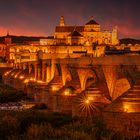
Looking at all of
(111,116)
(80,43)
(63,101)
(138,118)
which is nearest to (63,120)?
(111,116)

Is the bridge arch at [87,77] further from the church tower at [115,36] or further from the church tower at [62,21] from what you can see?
the church tower at [62,21]

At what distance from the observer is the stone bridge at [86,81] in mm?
21281

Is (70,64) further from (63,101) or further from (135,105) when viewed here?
(135,105)

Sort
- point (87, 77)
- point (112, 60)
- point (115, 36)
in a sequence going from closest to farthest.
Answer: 1. point (112, 60)
2. point (87, 77)
3. point (115, 36)

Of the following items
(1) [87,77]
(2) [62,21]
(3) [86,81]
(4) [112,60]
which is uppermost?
(2) [62,21]

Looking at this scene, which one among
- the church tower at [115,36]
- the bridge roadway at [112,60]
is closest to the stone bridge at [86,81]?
the bridge roadway at [112,60]

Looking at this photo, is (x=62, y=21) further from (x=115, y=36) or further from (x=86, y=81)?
(x=86, y=81)

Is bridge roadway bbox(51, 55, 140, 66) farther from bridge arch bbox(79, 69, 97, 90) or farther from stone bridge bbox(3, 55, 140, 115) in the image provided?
bridge arch bbox(79, 69, 97, 90)

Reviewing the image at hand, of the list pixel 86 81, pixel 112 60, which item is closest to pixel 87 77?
pixel 86 81

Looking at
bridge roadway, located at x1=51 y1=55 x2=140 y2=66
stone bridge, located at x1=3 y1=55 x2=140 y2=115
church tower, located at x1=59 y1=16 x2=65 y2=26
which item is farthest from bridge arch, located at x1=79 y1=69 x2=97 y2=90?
church tower, located at x1=59 y1=16 x2=65 y2=26

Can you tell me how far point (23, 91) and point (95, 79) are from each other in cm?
2123

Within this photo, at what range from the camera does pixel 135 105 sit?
18.3 m

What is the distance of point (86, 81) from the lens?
26.9m

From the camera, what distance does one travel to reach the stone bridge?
21281 mm
